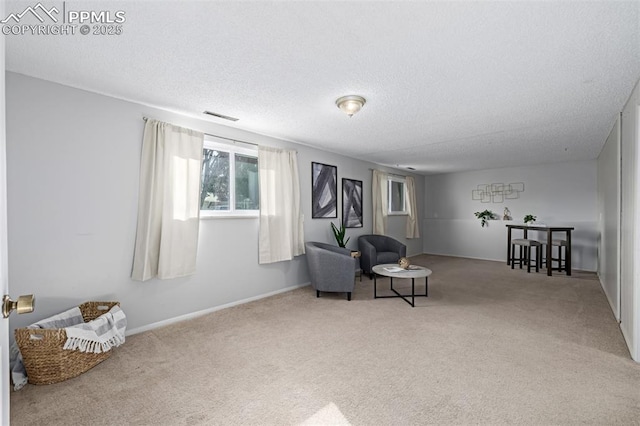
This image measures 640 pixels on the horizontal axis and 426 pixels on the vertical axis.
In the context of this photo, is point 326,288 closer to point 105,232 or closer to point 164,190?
point 164,190

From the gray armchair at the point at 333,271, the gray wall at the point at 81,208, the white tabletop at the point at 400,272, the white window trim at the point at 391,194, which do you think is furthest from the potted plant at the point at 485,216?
the gray wall at the point at 81,208

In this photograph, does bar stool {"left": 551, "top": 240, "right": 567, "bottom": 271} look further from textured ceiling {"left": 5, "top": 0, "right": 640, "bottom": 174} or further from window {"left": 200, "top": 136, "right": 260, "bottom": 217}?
window {"left": 200, "top": 136, "right": 260, "bottom": 217}

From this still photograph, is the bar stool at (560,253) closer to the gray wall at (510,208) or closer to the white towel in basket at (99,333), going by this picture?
the gray wall at (510,208)

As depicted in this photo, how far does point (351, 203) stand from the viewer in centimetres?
570

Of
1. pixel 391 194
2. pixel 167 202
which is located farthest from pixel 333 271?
pixel 391 194

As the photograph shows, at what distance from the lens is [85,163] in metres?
2.64

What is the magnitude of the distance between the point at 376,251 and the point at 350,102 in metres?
3.38

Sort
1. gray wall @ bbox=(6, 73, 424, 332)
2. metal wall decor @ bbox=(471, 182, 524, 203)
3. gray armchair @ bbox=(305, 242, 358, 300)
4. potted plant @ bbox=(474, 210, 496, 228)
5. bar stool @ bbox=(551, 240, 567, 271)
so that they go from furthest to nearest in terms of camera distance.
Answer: potted plant @ bbox=(474, 210, 496, 228), metal wall decor @ bbox=(471, 182, 524, 203), bar stool @ bbox=(551, 240, 567, 271), gray armchair @ bbox=(305, 242, 358, 300), gray wall @ bbox=(6, 73, 424, 332)

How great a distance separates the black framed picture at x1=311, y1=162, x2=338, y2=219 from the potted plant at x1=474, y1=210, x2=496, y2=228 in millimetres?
4210

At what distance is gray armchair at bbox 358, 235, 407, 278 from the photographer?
5.20 meters

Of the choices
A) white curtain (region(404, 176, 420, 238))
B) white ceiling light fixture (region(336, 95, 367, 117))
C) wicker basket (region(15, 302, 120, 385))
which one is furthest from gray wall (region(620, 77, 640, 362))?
white curtain (region(404, 176, 420, 238))

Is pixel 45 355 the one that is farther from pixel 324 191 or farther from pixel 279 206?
pixel 324 191

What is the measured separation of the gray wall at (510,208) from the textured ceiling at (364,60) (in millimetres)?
3165

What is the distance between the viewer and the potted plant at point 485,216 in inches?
285
